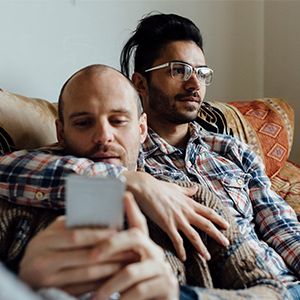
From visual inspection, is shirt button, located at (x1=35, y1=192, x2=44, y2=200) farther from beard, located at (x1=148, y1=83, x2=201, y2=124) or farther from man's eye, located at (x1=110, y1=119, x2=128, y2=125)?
beard, located at (x1=148, y1=83, x2=201, y2=124)

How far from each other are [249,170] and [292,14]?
1.36 meters

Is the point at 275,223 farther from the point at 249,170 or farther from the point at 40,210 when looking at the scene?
the point at 40,210

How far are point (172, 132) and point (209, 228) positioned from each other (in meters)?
0.57

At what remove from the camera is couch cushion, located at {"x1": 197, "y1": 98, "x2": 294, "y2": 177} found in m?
1.88

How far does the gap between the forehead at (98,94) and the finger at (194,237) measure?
12.0 inches

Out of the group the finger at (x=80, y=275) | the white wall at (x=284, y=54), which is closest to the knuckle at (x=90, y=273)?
the finger at (x=80, y=275)

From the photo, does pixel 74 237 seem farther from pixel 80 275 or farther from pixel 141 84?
pixel 141 84

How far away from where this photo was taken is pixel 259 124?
2.02 m

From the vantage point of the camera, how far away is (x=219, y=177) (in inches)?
57.7

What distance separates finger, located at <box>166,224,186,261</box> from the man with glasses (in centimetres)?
34

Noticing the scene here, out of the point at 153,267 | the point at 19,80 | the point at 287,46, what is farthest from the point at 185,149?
the point at 287,46

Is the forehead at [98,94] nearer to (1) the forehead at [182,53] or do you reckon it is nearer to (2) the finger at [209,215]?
(2) the finger at [209,215]

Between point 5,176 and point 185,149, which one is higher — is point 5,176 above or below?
above

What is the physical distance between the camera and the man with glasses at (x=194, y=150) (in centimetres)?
142
